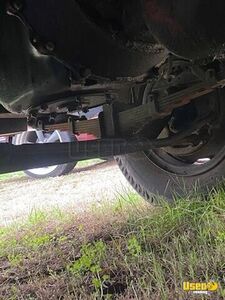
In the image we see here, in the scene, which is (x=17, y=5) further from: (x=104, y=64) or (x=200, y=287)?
(x=200, y=287)

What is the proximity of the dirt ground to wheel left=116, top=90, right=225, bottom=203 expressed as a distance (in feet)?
1.49

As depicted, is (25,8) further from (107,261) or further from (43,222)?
(43,222)

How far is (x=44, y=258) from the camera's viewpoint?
2.13 m

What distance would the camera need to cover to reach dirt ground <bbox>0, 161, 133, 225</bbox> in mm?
3484

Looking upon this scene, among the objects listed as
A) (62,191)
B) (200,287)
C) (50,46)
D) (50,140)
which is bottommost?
(200,287)

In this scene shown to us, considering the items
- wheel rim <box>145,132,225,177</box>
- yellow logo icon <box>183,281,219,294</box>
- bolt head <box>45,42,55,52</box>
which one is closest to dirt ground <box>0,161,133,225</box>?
wheel rim <box>145,132,225,177</box>

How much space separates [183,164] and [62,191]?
1.99 metres

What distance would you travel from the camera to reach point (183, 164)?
103 inches

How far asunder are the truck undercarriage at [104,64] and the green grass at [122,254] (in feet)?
1.25

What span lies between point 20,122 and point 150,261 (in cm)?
93

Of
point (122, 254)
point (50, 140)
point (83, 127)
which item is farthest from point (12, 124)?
point (50, 140)

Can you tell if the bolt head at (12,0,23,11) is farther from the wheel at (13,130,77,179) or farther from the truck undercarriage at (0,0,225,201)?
the wheel at (13,130,77,179)

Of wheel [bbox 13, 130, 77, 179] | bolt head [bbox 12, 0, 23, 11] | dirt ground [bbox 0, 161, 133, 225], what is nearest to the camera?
bolt head [bbox 12, 0, 23, 11]

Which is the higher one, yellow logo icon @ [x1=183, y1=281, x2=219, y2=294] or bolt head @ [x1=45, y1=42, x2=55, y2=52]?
bolt head @ [x1=45, y1=42, x2=55, y2=52]
